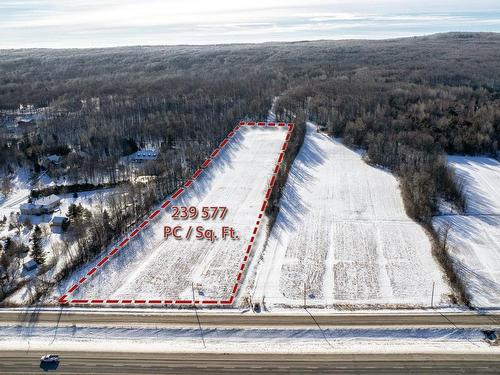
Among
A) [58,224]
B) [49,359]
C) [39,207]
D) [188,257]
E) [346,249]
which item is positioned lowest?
[346,249]

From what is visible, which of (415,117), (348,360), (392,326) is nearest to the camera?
→ (348,360)

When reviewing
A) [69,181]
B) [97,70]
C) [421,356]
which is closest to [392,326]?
[421,356]

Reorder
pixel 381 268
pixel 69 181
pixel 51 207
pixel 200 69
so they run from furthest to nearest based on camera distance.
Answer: pixel 200 69 < pixel 69 181 < pixel 51 207 < pixel 381 268

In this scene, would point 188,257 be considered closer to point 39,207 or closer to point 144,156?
point 39,207

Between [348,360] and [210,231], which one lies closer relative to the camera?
[348,360]

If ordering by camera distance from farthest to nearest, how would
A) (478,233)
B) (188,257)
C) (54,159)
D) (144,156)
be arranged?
(144,156) → (54,159) → (478,233) → (188,257)

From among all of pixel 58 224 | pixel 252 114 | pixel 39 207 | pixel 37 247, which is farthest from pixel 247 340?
pixel 252 114

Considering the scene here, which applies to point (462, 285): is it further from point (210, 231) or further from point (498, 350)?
point (210, 231)
